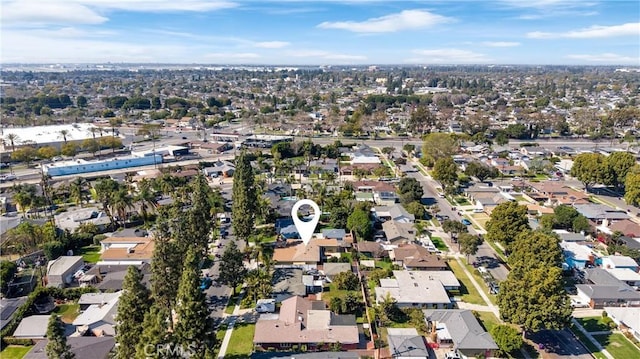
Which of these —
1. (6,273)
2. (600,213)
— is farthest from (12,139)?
(600,213)

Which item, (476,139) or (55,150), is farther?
(476,139)

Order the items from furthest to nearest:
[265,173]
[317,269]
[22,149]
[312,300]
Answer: [22,149] → [265,173] → [317,269] → [312,300]

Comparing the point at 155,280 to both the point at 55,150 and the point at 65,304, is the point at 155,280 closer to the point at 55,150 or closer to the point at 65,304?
the point at 65,304

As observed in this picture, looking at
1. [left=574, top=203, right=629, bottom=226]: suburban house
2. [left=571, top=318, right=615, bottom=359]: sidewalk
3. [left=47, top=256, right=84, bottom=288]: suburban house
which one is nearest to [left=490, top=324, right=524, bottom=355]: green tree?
[left=571, top=318, right=615, bottom=359]: sidewalk

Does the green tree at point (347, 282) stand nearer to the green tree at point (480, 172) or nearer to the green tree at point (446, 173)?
the green tree at point (446, 173)

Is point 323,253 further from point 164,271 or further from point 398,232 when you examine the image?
point 164,271

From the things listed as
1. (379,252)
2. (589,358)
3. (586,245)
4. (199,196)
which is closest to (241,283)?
(199,196)

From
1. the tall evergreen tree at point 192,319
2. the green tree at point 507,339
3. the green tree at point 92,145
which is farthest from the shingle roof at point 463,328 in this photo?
the green tree at point 92,145
